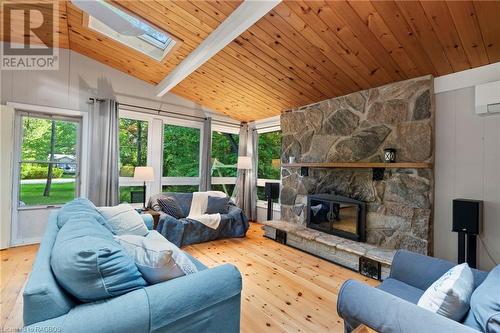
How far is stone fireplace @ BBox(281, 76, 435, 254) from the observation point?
292cm

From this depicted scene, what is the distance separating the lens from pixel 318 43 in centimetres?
271

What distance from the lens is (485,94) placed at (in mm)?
2551

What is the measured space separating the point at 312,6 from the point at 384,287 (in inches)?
95.7

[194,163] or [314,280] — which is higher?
[194,163]

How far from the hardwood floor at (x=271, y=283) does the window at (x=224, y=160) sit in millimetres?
1758

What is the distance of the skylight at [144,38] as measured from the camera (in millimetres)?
3156

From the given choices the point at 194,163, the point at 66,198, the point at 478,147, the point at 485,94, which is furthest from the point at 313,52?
the point at 66,198

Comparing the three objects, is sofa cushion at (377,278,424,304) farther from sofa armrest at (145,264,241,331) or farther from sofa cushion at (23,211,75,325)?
sofa cushion at (23,211,75,325)

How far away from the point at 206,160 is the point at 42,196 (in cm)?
273

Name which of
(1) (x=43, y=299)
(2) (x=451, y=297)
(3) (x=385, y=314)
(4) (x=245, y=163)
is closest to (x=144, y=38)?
(4) (x=245, y=163)

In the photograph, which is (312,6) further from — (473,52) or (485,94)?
(485,94)

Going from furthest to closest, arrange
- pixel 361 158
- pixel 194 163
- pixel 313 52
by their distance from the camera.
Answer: pixel 194 163
pixel 361 158
pixel 313 52

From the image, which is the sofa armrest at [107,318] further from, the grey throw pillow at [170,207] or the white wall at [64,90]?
the white wall at [64,90]

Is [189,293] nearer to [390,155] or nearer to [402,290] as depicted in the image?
[402,290]
